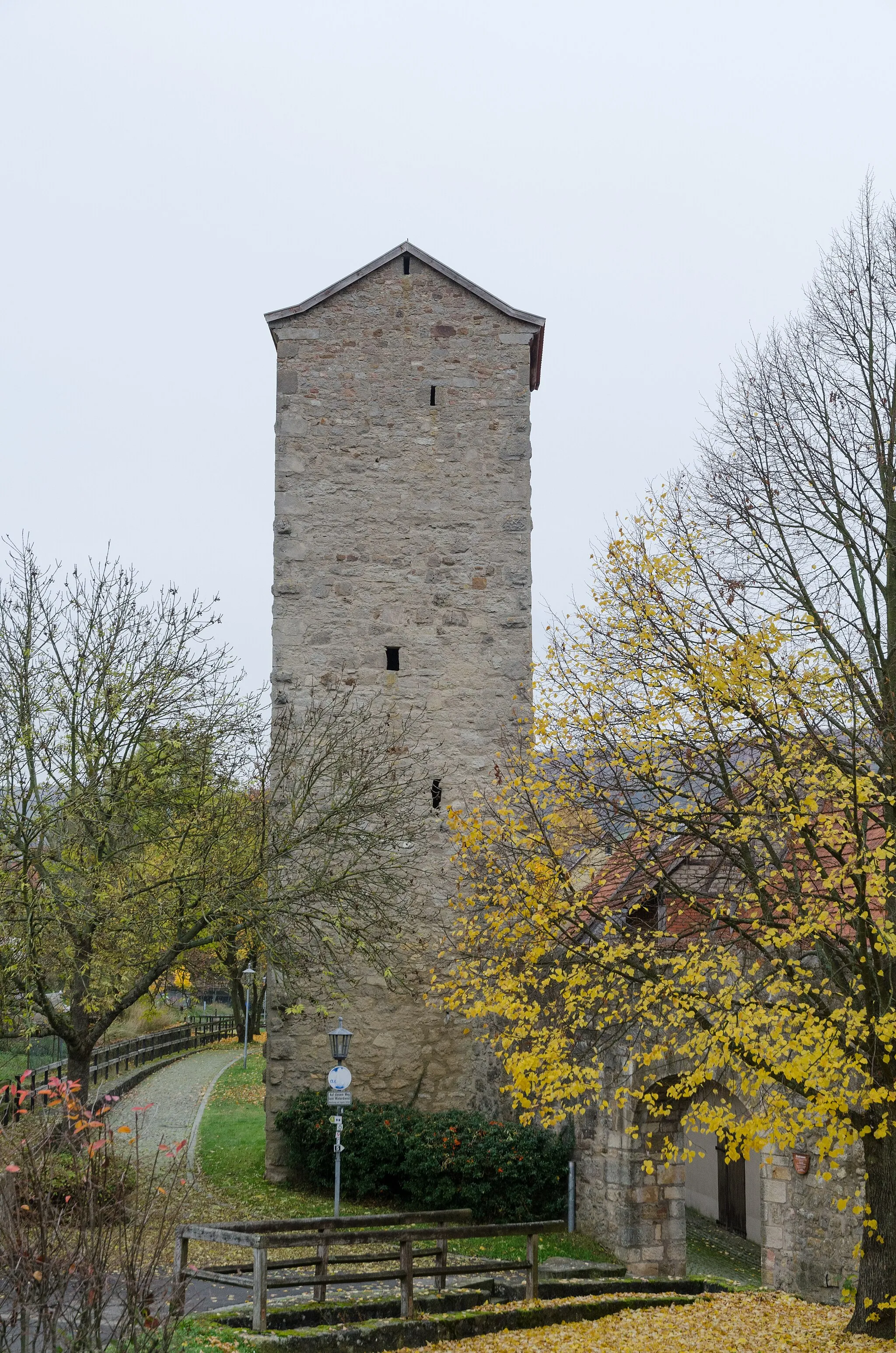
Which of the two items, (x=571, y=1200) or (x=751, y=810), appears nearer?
(x=751, y=810)

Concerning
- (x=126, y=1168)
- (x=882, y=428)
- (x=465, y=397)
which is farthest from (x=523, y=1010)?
(x=465, y=397)

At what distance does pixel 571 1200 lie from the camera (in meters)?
14.1

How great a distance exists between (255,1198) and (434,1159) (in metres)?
2.25

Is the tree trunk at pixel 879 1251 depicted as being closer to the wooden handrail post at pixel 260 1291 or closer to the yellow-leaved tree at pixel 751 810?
the yellow-leaved tree at pixel 751 810

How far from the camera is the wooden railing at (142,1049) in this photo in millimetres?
19234

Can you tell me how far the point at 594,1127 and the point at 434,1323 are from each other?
5020 millimetres

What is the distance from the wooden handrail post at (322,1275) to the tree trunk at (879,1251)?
3990 millimetres

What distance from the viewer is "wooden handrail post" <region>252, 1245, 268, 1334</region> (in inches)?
338

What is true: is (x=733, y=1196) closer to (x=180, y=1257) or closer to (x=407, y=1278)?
(x=407, y=1278)

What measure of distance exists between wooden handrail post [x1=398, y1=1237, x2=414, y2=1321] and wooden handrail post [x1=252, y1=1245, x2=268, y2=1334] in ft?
4.07

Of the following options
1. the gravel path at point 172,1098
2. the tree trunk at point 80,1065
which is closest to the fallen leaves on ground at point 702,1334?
the tree trunk at point 80,1065

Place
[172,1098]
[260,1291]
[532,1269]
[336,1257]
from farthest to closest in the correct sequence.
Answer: [172,1098], [532,1269], [336,1257], [260,1291]

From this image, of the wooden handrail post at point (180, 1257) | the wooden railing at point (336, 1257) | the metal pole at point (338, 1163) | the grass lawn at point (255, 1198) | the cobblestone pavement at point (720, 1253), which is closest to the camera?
the wooden handrail post at point (180, 1257)

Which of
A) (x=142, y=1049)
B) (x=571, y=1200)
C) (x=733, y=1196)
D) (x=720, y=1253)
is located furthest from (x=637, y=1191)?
(x=142, y=1049)
